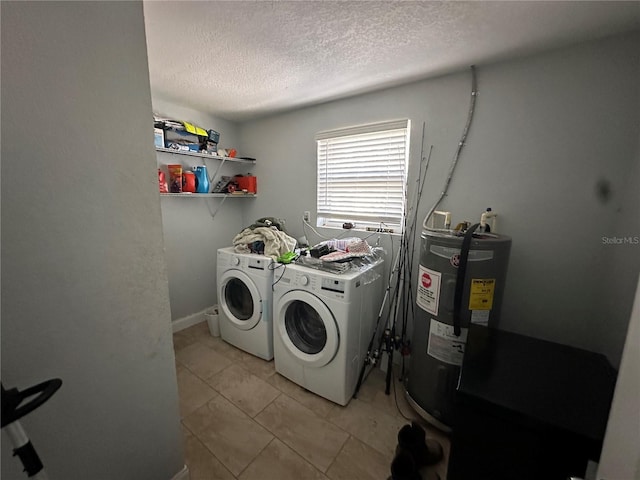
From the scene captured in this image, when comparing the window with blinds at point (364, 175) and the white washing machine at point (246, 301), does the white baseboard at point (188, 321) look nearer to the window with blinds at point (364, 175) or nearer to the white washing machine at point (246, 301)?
the white washing machine at point (246, 301)

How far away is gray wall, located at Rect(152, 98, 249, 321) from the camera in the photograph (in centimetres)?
234

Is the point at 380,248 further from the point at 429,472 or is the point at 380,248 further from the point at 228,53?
the point at 228,53

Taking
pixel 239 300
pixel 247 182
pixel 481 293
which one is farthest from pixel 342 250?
pixel 247 182

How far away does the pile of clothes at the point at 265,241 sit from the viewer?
1912 millimetres

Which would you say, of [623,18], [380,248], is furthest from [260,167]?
[623,18]

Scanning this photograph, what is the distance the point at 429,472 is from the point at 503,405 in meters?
0.76

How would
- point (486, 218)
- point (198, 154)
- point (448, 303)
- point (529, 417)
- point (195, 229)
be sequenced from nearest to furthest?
point (529, 417), point (448, 303), point (486, 218), point (198, 154), point (195, 229)

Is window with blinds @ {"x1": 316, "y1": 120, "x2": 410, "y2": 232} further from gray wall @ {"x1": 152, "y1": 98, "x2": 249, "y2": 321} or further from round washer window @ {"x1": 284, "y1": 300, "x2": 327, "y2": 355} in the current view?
gray wall @ {"x1": 152, "y1": 98, "x2": 249, "y2": 321}

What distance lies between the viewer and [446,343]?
1351 millimetres

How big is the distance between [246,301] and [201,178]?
1.27 metres

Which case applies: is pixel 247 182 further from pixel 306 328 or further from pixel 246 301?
pixel 306 328

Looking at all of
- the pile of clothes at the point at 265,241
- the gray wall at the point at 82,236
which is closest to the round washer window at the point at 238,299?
the pile of clothes at the point at 265,241

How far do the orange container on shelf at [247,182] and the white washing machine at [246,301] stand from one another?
90 cm

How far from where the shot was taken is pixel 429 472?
3.88 ft
